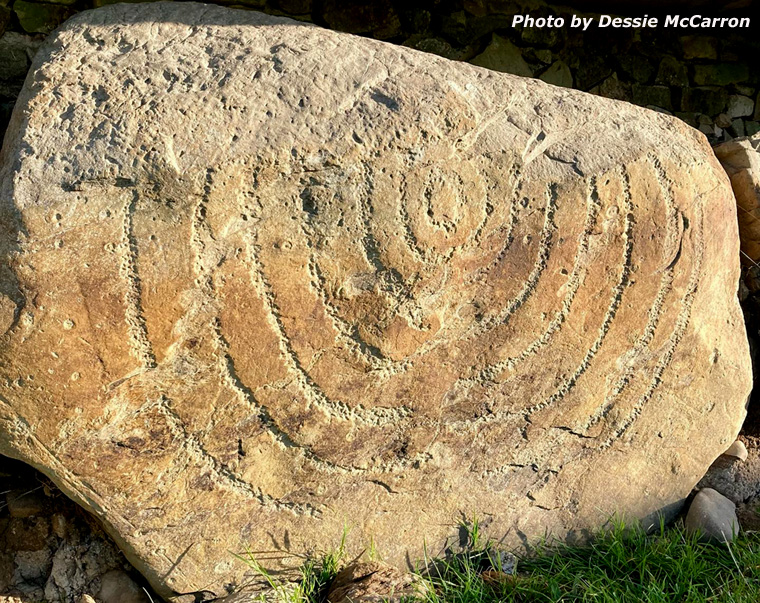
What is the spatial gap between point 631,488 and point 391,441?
0.77 meters

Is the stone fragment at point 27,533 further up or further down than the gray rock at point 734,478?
further down

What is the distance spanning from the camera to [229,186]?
65.9 inches

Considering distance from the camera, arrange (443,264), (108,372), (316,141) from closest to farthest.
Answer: (108,372), (316,141), (443,264)

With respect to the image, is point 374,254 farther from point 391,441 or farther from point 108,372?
point 108,372

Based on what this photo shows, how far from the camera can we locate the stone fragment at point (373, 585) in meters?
1.70

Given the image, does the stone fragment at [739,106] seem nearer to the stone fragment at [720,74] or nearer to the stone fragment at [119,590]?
the stone fragment at [720,74]

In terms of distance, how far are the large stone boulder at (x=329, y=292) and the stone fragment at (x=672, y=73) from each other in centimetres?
144

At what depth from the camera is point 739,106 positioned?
359 centimetres

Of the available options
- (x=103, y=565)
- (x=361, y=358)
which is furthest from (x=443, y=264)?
(x=103, y=565)

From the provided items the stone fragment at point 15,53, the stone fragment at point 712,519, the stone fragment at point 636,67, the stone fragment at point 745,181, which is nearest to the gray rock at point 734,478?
the stone fragment at point 712,519

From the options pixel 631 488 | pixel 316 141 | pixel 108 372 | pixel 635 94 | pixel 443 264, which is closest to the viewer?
pixel 108 372

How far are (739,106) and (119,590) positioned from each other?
3458 millimetres

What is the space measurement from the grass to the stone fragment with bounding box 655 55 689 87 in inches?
86.0

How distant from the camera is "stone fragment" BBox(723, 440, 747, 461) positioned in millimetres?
2377
